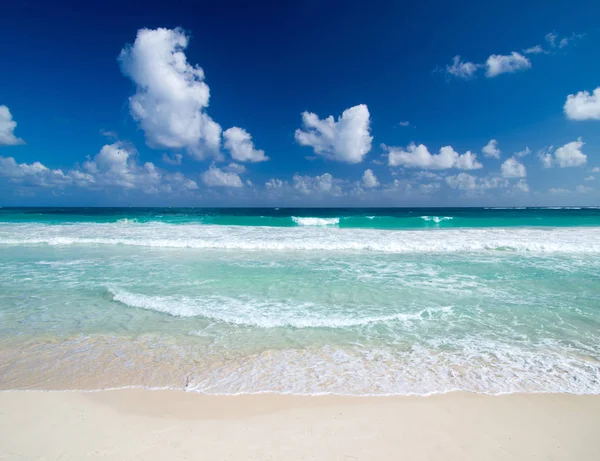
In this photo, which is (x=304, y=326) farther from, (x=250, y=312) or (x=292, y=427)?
(x=292, y=427)

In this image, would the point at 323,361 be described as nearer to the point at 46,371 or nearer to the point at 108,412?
the point at 108,412

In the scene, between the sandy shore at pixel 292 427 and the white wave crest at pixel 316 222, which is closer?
the sandy shore at pixel 292 427

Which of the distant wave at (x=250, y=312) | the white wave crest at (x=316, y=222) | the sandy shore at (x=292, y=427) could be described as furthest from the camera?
the white wave crest at (x=316, y=222)

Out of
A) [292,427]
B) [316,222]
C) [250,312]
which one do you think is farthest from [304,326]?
[316,222]

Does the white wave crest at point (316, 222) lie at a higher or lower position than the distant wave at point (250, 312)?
higher

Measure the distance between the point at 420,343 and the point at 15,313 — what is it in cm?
808

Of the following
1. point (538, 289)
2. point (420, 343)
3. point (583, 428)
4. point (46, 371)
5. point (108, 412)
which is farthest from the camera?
point (538, 289)

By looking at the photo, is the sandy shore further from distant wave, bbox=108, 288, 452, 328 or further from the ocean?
distant wave, bbox=108, 288, 452, 328

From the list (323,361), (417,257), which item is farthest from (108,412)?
(417,257)

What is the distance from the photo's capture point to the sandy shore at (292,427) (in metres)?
2.91

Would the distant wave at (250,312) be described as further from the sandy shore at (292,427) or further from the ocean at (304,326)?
the sandy shore at (292,427)

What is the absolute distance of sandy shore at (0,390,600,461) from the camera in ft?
9.55

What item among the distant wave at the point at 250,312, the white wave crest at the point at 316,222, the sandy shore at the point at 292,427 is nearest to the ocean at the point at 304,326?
the distant wave at the point at 250,312

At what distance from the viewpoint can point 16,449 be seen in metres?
2.94
